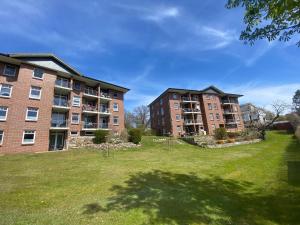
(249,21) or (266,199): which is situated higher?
(249,21)

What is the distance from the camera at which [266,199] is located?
22.8 ft

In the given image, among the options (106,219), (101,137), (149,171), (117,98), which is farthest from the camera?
(117,98)

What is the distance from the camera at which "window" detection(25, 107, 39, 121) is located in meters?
22.3

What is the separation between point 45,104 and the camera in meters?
24.0

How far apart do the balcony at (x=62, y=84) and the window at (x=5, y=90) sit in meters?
5.49

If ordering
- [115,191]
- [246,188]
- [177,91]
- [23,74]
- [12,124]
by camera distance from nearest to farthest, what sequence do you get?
[115,191]
[246,188]
[12,124]
[23,74]
[177,91]

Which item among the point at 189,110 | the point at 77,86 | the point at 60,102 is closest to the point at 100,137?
the point at 60,102

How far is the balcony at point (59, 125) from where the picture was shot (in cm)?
2469

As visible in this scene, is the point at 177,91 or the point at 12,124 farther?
the point at 177,91

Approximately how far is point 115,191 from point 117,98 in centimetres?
2840

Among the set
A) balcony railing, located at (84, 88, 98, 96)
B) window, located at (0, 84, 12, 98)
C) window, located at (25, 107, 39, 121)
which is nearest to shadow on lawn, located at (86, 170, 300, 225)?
window, located at (25, 107, 39, 121)

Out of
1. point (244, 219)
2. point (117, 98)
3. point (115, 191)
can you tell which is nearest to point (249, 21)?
point (244, 219)

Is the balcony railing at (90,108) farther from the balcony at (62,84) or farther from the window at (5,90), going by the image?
the window at (5,90)

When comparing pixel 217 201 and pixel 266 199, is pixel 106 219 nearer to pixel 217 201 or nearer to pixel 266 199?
pixel 217 201
